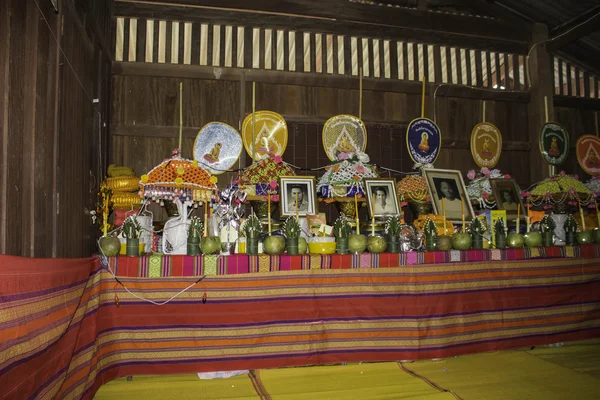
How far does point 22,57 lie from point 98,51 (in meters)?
1.91

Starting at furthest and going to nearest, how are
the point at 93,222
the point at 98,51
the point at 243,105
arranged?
the point at 243,105
the point at 98,51
the point at 93,222

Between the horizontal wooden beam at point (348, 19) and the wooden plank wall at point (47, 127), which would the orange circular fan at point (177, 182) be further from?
the horizontal wooden beam at point (348, 19)

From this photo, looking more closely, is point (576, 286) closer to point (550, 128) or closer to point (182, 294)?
point (550, 128)

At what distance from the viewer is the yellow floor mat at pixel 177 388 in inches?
99.1

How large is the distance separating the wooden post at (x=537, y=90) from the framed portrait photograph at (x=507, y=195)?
3.93 ft

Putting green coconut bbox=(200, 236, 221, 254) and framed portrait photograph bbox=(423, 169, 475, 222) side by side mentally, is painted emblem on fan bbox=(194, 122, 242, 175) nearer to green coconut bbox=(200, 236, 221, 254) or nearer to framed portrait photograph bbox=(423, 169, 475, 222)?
green coconut bbox=(200, 236, 221, 254)

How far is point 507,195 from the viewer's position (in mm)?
4434

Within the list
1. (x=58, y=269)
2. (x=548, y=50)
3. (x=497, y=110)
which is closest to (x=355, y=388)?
(x=58, y=269)

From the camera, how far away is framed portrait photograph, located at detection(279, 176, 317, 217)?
379 centimetres

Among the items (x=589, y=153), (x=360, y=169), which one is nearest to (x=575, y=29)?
(x=589, y=153)

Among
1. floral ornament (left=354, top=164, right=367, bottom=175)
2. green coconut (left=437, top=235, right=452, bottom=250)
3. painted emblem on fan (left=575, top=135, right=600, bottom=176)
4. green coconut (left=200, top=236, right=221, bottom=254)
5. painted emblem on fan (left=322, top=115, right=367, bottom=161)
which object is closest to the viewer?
green coconut (left=200, top=236, right=221, bottom=254)

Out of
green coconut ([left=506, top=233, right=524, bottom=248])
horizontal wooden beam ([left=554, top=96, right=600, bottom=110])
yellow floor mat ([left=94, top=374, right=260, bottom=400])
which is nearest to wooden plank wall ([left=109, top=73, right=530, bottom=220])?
horizontal wooden beam ([left=554, top=96, right=600, bottom=110])

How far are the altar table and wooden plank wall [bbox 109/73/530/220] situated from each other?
1863 millimetres

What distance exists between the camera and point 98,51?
3.69 meters
